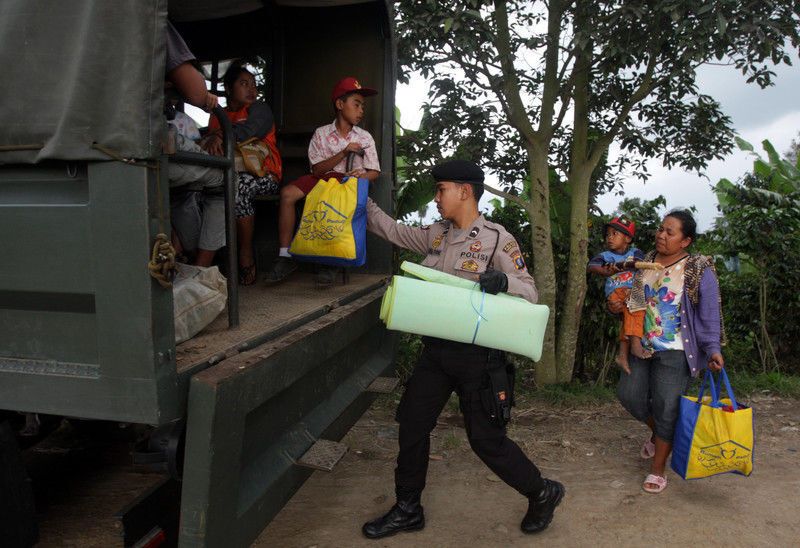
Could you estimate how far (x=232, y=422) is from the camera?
175 cm

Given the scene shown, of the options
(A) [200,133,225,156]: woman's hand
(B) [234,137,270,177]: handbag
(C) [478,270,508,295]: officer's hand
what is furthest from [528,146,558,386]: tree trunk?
(C) [478,270,508,295]: officer's hand

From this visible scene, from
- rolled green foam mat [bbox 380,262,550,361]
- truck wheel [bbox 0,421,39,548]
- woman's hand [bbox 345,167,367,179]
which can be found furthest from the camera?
woman's hand [bbox 345,167,367,179]

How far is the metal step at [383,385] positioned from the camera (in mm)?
3113

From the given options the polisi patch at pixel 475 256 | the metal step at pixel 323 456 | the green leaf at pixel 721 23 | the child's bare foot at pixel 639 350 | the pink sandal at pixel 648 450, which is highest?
the green leaf at pixel 721 23

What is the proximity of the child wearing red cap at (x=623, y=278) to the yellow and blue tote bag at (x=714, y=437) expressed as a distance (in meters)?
0.36

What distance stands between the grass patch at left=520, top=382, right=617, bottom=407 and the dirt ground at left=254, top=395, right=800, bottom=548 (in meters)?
0.56

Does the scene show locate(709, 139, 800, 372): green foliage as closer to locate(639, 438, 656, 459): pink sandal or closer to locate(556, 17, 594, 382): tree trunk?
locate(556, 17, 594, 382): tree trunk

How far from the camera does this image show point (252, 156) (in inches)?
135

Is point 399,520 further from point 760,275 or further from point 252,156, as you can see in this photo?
point 760,275

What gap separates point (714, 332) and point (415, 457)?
1.58m

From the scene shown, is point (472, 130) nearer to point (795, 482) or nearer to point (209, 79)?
point (209, 79)

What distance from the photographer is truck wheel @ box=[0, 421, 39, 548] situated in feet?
5.78

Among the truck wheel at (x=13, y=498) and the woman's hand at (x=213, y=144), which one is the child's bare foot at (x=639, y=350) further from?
the truck wheel at (x=13, y=498)

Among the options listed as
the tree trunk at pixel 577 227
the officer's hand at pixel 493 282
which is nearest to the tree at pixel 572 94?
the tree trunk at pixel 577 227
